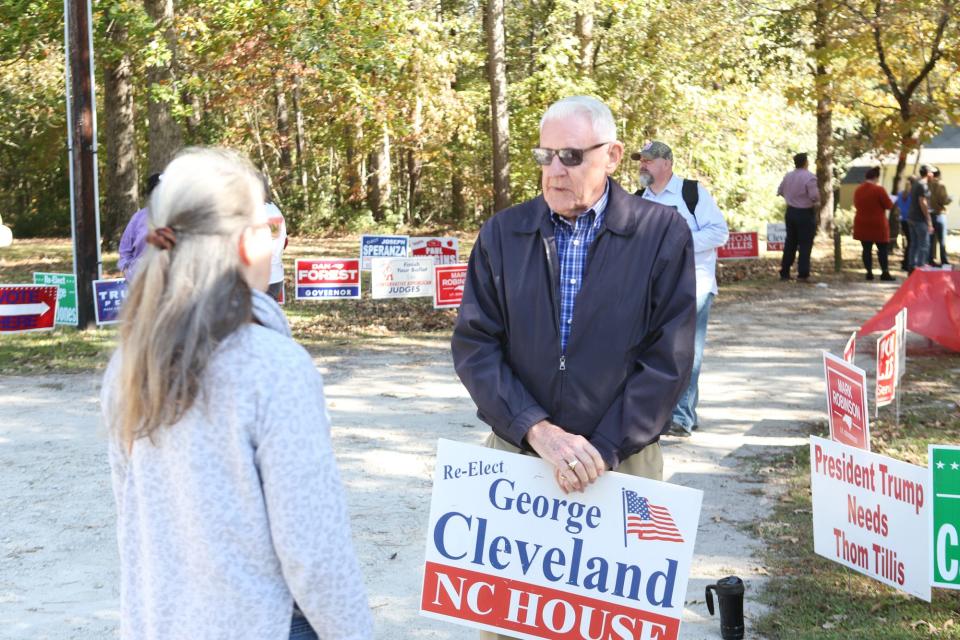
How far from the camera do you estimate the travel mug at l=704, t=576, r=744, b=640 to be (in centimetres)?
490

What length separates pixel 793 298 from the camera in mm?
18578

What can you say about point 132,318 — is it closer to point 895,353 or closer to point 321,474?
point 321,474

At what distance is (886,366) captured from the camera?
8.53 meters

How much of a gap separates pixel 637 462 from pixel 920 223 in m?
20.0

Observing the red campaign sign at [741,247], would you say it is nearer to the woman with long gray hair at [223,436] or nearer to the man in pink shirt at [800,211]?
the man in pink shirt at [800,211]

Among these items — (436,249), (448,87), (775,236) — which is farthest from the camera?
(448,87)

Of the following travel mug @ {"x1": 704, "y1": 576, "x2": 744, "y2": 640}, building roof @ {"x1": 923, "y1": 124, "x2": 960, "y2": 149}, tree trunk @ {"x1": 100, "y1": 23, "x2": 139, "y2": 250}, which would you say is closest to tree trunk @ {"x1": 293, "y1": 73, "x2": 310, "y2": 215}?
tree trunk @ {"x1": 100, "y1": 23, "x2": 139, "y2": 250}

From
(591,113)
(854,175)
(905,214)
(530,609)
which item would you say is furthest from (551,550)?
(854,175)

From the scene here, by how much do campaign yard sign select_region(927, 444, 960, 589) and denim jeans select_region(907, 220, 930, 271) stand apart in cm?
1832

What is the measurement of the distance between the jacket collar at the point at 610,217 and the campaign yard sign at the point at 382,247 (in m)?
13.2

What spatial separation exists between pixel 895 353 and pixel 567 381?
586 cm

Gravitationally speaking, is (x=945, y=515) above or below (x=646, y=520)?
below

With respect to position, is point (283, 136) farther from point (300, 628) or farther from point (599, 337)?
point (300, 628)

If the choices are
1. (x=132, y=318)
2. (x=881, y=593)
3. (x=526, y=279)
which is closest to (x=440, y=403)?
(x=881, y=593)
